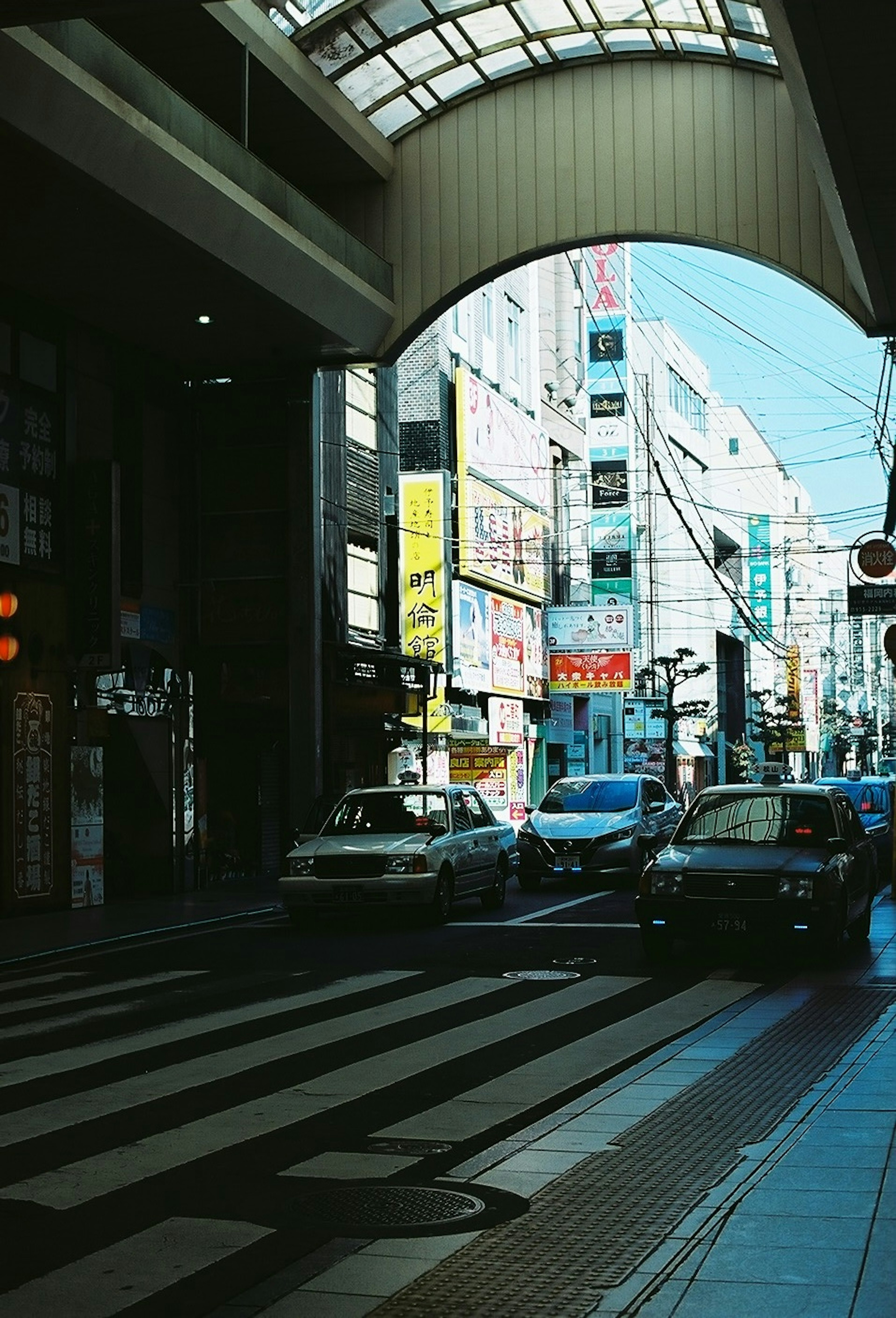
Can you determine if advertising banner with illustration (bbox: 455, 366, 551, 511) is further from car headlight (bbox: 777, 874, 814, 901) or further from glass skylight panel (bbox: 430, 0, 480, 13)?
car headlight (bbox: 777, 874, 814, 901)

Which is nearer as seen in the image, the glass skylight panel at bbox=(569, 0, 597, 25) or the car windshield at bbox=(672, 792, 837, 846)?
the car windshield at bbox=(672, 792, 837, 846)

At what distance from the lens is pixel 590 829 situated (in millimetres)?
25250

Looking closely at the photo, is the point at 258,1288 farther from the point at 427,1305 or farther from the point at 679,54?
the point at 679,54

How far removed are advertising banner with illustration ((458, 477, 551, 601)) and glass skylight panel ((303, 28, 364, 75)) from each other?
1742 cm

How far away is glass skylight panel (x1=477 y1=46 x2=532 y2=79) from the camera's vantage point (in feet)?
90.6

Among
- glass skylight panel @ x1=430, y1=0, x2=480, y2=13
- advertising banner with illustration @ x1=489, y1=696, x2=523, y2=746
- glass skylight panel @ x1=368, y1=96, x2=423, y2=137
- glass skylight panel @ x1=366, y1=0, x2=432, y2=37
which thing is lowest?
advertising banner with illustration @ x1=489, y1=696, x2=523, y2=746

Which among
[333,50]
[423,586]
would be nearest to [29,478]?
[333,50]

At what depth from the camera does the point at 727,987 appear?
13312 mm

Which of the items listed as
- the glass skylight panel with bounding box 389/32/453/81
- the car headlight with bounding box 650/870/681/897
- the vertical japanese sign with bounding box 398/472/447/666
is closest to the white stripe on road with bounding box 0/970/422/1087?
the car headlight with bounding box 650/870/681/897

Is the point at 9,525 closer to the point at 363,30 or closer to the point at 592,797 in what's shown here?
the point at 363,30

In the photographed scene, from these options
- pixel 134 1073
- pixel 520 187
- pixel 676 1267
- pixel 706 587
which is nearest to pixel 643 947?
pixel 134 1073

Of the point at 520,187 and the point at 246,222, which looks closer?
the point at 246,222

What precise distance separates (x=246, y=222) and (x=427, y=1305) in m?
20.0

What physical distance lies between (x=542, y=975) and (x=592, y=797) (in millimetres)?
12910
